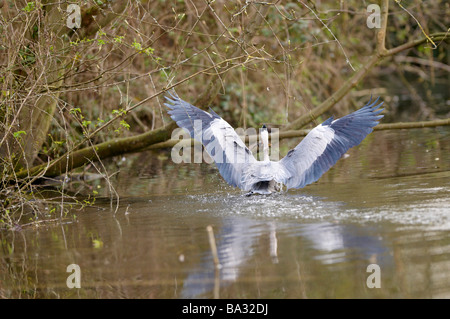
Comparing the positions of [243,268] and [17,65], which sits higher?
[17,65]

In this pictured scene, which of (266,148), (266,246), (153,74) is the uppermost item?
(153,74)

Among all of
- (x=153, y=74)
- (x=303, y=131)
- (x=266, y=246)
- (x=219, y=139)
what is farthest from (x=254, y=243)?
(x=153, y=74)

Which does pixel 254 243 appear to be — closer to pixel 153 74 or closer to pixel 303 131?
pixel 303 131

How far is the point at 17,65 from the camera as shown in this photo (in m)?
6.98

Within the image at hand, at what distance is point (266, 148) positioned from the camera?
7.74 meters

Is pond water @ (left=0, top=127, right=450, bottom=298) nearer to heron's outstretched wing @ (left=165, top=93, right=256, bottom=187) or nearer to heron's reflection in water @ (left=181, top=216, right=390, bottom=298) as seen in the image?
heron's reflection in water @ (left=181, top=216, right=390, bottom=298)

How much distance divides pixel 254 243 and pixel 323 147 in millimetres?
2627

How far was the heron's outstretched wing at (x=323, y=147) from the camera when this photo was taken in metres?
7.32

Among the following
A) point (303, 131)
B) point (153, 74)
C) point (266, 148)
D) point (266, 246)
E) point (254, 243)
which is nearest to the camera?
point (266, 246)

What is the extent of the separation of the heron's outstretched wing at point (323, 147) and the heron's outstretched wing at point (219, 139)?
1.57 feet

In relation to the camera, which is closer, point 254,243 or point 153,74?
point 254,243

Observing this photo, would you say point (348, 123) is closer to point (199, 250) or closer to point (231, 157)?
point (231, 157)
